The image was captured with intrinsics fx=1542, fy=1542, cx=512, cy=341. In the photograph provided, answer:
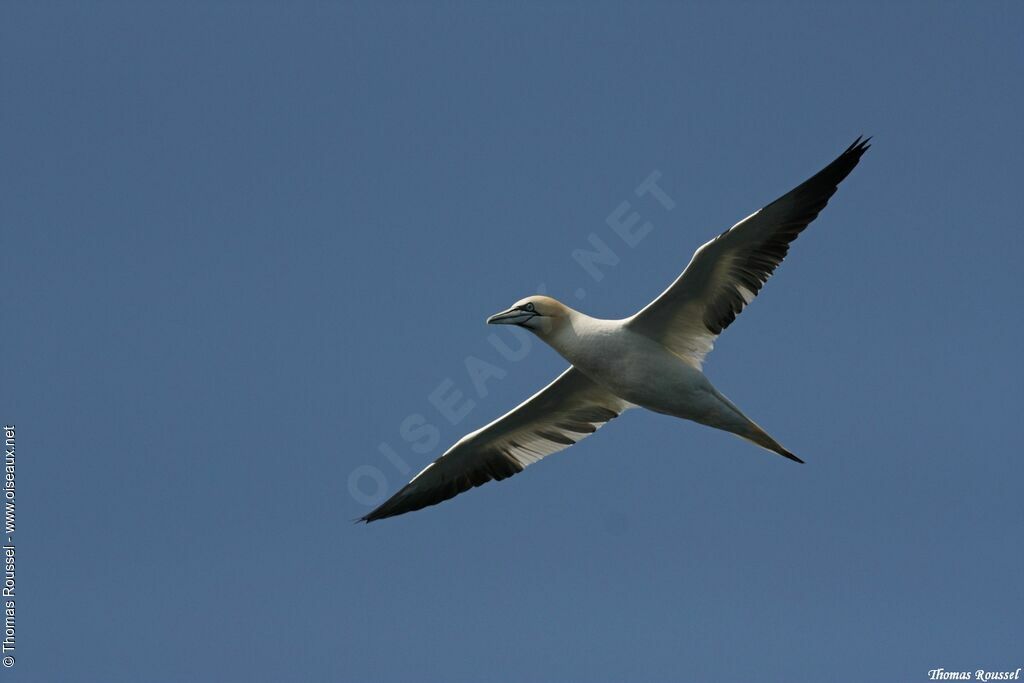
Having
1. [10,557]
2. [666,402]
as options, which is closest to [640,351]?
[666,402]

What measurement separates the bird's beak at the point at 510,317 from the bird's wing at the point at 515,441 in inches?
42.1

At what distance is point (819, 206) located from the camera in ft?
50.9

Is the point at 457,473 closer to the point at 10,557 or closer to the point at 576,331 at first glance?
the point at 576,331

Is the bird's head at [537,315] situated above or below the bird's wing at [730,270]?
above

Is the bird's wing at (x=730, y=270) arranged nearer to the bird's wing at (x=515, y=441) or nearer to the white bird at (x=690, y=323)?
the white bird at (x=690, y=323)

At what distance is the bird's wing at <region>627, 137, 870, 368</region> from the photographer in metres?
15.5

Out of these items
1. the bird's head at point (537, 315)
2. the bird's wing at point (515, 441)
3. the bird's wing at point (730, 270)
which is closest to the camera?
the bird's wing at point (730, 270)

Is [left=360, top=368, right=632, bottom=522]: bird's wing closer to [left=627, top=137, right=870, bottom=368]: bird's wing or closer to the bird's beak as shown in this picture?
the bird's beak

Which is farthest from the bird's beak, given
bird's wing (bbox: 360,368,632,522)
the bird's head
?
bird's wing (bbox: 360,368,632,522)

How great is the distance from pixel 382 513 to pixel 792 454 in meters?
4.93

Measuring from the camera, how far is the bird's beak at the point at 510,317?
16422 millimetres

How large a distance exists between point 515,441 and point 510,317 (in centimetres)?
200

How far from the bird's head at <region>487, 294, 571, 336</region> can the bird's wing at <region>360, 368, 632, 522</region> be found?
1073 millimetres

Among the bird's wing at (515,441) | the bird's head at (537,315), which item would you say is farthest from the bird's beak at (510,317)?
the bird's wing at (515,441)
